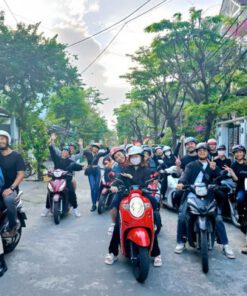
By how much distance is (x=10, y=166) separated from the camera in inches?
207

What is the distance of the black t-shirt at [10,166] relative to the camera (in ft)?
17.2

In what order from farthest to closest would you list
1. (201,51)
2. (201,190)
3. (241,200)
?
(201,51) < (241,200) < (201,190)

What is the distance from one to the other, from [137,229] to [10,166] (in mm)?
2288

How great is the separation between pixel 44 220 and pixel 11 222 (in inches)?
109

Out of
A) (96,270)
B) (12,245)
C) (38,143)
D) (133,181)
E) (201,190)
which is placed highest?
(38,143)

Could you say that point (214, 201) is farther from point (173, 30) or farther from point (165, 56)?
point (165, 56)

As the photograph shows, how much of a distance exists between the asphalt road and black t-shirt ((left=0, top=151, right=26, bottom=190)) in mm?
1155

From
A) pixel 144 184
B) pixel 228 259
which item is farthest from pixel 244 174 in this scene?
pixel 144 184

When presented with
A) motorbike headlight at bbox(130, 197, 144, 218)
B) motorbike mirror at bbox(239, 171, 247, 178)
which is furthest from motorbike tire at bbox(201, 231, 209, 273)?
motorbike mirror at bbox(239, 171, 247, 178)

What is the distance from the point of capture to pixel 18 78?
16.8 metres

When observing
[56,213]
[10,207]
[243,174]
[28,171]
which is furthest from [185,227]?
[28,171]

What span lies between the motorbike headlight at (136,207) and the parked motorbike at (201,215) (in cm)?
92

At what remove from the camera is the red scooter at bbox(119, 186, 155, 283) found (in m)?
4.17

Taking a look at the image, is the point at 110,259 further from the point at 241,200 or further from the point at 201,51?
the point at 201,51
